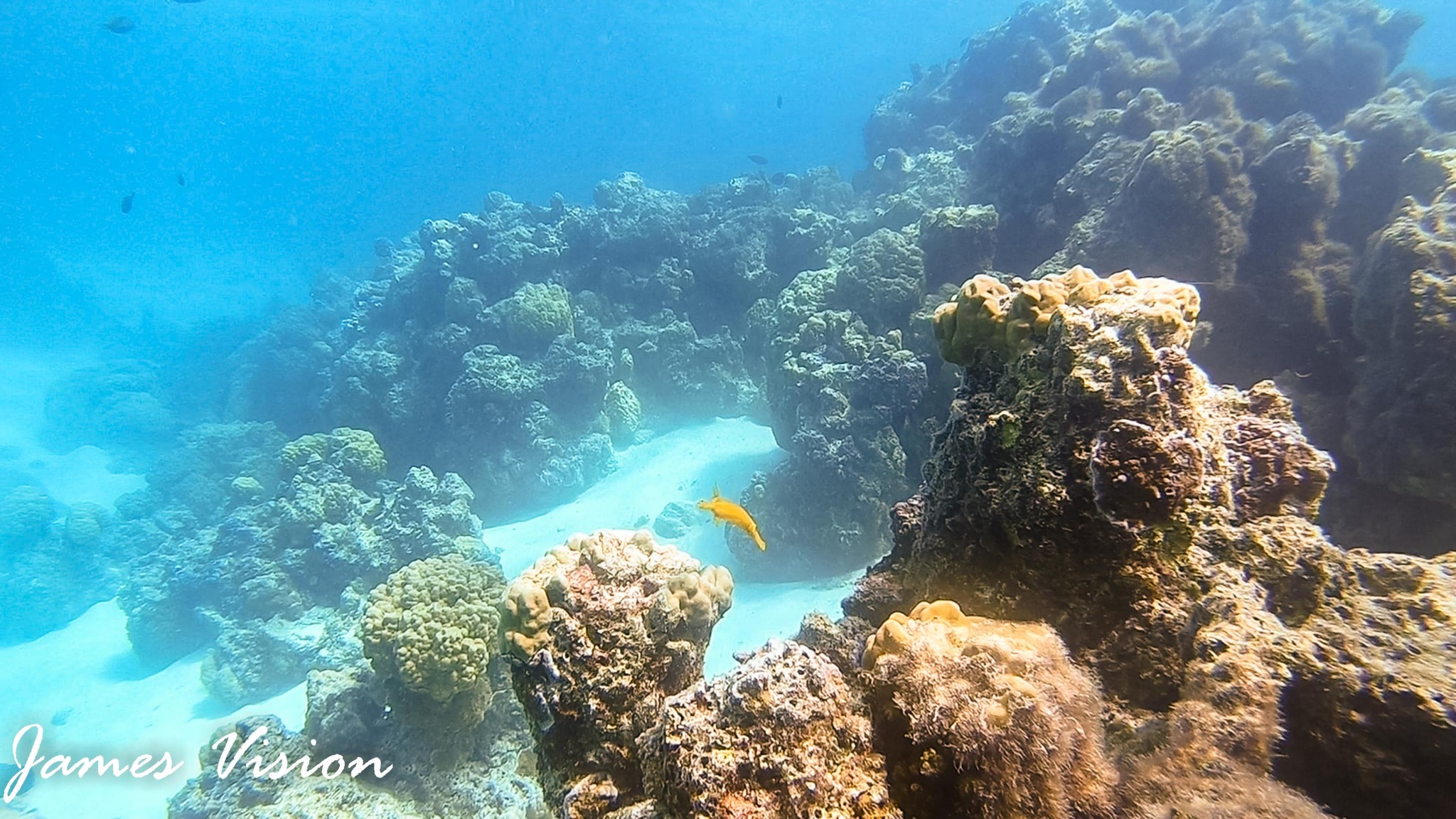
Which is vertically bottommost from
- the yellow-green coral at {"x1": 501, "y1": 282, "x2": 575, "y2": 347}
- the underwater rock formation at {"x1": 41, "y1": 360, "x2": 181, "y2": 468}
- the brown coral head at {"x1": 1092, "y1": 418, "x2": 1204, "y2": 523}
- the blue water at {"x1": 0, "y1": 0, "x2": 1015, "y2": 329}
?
the brown coral head at {"x1": 1092, "y1": 418, "x2": 1204, "y2": 523}

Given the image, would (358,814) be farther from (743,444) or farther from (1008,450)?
(743,444)

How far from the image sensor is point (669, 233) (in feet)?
53.7

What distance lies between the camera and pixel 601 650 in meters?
3.12

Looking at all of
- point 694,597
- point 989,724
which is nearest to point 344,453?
point 694,597

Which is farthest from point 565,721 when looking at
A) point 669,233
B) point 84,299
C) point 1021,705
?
point 84,299

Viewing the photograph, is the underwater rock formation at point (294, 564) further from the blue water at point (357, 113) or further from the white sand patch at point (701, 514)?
the blue water at point (357, 113)

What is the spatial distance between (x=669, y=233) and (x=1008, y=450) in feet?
49.4

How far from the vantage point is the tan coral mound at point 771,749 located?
1.93 m

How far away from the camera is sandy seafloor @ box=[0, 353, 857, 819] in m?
8.81

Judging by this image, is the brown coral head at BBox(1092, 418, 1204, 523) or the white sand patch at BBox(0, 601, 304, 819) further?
the white sand patch at BBox(0, 601, 304, 819)

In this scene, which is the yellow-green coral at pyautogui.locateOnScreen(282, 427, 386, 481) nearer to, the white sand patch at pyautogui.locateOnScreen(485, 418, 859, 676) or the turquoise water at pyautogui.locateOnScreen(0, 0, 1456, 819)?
the turquoise water at pyautogui.locateOnScreen(0, 0, 1456, 819)

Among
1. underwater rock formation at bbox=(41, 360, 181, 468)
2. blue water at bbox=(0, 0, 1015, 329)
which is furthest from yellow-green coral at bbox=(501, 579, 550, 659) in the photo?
blue water at bbox=(0, 0, 1015, 329)

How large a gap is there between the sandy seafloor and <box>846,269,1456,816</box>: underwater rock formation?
19.0 ft

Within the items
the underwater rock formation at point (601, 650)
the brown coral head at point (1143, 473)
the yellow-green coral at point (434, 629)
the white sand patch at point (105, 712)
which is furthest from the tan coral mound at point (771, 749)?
the white sand patch at point (105, 712)
